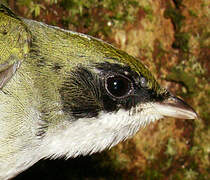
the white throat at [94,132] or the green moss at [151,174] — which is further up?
the white throat at [94,132]

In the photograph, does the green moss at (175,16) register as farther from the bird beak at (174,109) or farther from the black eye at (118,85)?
the black eye at (118,85)

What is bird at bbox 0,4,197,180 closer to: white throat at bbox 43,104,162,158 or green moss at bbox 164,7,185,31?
white throat at bbox 43,104,162,158

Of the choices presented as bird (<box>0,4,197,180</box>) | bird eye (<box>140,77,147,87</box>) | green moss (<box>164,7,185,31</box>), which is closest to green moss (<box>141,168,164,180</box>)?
green moss (<box>164,7,185,31</box>)

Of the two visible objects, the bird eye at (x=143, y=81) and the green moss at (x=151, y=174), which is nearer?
the bird eye at (x=143, y=81)

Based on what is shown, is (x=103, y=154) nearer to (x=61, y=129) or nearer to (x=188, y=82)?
(x=188, y=82)

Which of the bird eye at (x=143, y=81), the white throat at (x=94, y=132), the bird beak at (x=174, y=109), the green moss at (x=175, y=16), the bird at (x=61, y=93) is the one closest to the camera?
the bird at (x=61, y=93)

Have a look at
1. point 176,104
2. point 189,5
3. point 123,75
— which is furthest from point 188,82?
point 123,75

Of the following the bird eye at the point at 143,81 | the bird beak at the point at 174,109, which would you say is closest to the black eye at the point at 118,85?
the bird eye at the point at 143,81
